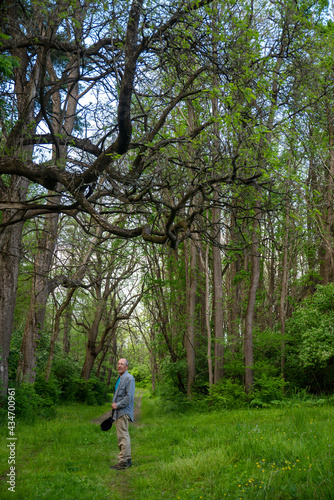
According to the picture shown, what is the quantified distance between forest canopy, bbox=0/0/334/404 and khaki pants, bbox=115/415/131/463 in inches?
117

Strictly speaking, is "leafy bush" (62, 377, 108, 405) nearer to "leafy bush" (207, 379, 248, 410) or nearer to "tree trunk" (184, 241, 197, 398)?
"tree trunk" (184, 241, 197, 398)

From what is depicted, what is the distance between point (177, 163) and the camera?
6.64 metres

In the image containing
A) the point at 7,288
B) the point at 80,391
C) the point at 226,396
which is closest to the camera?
the point at 7,288

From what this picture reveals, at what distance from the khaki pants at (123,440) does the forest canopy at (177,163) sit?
2967 millimetres

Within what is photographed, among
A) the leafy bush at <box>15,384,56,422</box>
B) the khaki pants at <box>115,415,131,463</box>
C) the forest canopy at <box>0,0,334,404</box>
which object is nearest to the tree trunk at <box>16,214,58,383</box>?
the forest canopy at <box>0,0,334,404</box>

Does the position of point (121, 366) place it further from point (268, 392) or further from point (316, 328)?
point (316, 328)

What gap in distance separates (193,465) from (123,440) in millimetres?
1589

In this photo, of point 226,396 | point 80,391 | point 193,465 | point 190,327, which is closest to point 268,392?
point 226,396

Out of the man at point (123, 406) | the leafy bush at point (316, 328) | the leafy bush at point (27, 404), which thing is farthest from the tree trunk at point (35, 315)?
the leafy bush at point (316, 328)

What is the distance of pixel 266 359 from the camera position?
14.5 meters

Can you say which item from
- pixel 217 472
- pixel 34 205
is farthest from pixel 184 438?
pixel 34 205

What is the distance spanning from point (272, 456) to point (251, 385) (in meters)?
8.05

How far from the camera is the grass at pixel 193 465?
173 inches

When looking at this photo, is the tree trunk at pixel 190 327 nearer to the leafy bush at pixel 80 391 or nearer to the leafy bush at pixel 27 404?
the leafy bush at pixel 27 404
